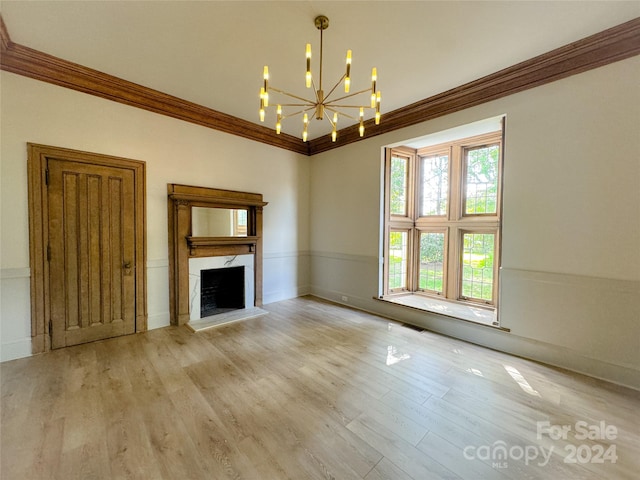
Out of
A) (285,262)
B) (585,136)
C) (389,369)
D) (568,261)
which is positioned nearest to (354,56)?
(585,136)

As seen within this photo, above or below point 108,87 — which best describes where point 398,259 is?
below

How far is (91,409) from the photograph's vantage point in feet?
6.52

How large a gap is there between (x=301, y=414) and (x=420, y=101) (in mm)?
3904

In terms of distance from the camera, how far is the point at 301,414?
1.96 m

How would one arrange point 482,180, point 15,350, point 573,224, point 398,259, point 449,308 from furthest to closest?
point 398,259 < point 482,180 < point 449,308 < point 15,350 < point 573,224

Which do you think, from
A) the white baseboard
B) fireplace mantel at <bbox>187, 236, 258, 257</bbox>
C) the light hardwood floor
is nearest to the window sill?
the light hardwood floor

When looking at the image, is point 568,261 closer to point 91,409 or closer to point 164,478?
point 164,478

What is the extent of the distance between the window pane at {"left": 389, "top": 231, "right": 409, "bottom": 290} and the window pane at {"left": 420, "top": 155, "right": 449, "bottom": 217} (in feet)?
2.19

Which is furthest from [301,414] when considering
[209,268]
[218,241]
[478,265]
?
[478,265]

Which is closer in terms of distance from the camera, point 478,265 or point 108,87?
point 108,87

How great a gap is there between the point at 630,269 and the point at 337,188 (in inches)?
149

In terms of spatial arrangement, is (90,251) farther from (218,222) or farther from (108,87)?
(108,87)

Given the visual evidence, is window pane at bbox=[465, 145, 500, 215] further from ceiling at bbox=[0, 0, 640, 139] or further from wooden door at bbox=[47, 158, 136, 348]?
wooden door at bbox=[47, 158, 136, 348]

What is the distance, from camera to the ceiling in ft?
6.82
